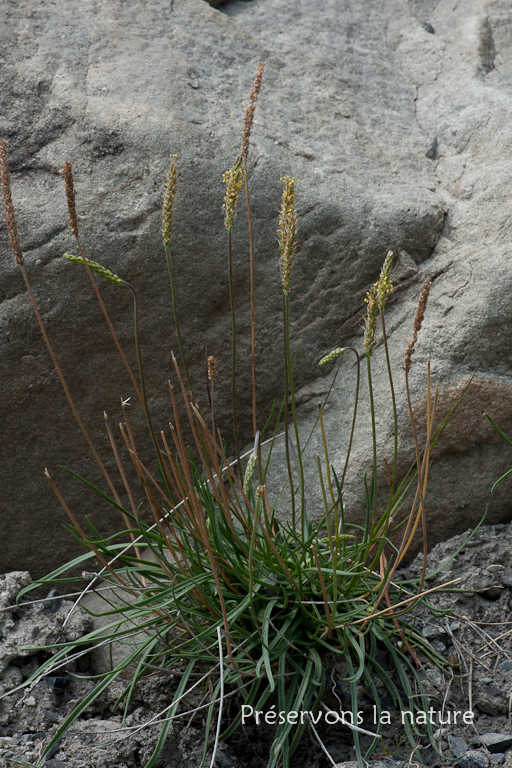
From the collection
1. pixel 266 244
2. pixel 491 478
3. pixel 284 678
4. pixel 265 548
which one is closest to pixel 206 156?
pixel 266 244

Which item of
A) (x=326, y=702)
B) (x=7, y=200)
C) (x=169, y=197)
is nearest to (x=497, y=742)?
(x=326, y=702)

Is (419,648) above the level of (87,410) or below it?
below

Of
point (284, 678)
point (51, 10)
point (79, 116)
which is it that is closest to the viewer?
point (284, 678)

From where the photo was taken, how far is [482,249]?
212 cm

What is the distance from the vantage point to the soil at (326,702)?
147cm

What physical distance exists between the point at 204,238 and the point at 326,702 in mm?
1425

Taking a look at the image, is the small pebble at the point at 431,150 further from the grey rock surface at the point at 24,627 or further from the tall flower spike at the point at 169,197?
the grey rock surface at the point at 24,627

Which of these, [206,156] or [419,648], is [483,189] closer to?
[206,156]

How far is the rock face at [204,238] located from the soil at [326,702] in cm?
32

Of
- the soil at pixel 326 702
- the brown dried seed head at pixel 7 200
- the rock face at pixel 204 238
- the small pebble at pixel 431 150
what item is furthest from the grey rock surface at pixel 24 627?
the small pebble at pixel 431 150

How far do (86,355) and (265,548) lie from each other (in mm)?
882

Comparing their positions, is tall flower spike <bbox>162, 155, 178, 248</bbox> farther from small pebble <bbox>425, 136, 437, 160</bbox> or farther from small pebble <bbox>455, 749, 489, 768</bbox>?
small pebble <bbox>425, 136, 437, 160</bbox>

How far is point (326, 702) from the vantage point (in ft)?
5.15

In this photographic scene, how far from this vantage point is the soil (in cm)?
147
